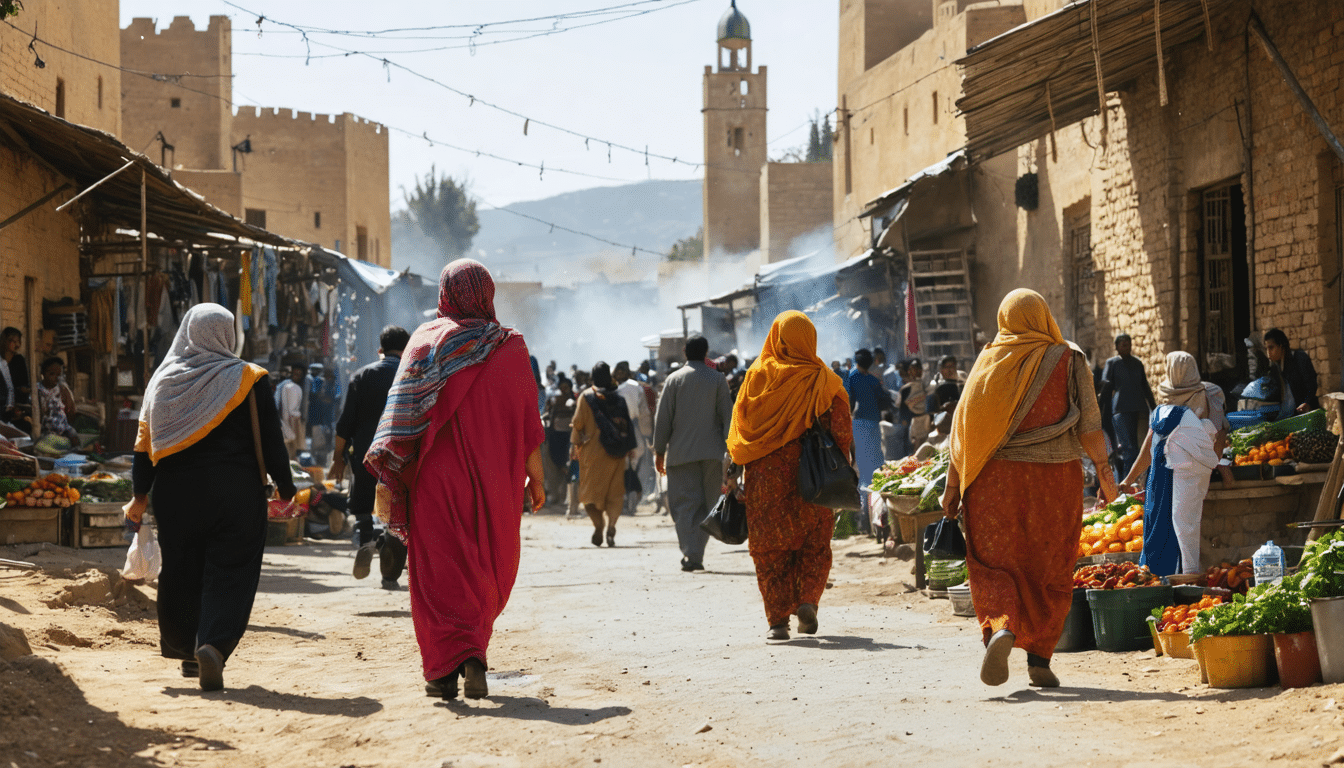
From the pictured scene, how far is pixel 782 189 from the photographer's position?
40.4 metres

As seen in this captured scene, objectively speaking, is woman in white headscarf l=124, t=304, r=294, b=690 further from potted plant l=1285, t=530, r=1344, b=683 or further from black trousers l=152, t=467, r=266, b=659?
potted plant l=1285, t=530, r=1344, b=683

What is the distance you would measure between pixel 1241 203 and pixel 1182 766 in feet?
29.6

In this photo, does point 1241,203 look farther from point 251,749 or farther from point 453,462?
point 251,749

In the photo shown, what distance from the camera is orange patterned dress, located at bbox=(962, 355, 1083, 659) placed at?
546cm

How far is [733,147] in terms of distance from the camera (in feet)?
178

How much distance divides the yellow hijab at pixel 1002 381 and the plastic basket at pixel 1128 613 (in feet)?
4.19

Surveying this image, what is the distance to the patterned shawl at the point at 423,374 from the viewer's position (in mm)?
5340

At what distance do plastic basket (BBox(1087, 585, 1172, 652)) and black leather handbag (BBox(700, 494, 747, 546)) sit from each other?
1864 millimetres

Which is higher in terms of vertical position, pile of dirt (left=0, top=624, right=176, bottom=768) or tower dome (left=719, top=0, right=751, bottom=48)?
tower dome (left=719, top=0, right=751, bottom=48)

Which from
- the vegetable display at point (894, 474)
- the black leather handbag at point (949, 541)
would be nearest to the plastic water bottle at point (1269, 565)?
the black leather handbag at point (949, 541)

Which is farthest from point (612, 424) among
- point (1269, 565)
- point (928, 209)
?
point (928, 209)

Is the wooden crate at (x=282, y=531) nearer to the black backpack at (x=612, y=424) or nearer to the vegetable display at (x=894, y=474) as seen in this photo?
the black backpack at (x=612, y=424)

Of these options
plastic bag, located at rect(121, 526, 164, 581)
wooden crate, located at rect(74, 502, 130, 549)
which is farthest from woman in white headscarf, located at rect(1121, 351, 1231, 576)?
wooden crate, located at rect(74, 502, 130, 549)

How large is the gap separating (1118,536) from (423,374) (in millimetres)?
4763
